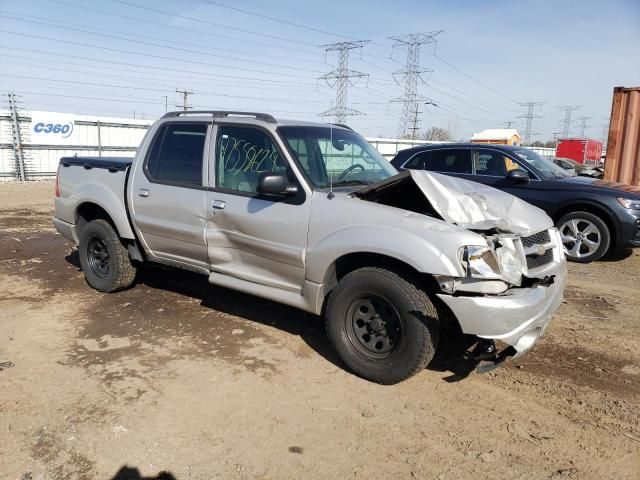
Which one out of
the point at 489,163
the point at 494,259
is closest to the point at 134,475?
the point at 494,259

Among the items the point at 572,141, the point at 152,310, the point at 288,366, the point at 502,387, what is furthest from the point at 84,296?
the point at 572,141

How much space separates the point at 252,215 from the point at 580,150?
36228mm

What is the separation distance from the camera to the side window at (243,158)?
14.1ft

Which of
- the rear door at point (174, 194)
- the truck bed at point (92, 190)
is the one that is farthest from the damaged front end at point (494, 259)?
the truck bed at point (92, 190)

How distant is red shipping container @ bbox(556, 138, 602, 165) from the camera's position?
34.7m

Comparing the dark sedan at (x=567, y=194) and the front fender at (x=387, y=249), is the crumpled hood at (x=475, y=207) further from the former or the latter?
the dark sedan at (x=567, y=194)

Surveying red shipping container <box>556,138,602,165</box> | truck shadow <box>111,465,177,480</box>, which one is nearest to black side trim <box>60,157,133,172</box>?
truck shadow <box>111,465,177,480</box>

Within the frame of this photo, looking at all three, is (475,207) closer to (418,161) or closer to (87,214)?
(87,214)

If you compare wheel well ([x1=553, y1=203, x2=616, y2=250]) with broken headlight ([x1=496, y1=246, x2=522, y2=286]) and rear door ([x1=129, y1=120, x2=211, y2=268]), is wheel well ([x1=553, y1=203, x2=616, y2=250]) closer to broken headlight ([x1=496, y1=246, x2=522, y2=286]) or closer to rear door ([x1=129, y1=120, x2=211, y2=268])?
broken headlight ([x1=496, y1=246, x2=522, y2=286])

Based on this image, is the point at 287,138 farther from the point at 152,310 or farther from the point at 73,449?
the point at 73,449

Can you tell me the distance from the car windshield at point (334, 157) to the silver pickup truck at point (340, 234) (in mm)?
15

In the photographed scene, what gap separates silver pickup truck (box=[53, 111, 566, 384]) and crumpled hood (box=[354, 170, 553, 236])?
0.01 metres

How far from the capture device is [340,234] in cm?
373

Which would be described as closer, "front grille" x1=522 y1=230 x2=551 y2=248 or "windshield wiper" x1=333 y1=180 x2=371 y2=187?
"front grille" x1=522 y1=230 x2=551 y2=248
